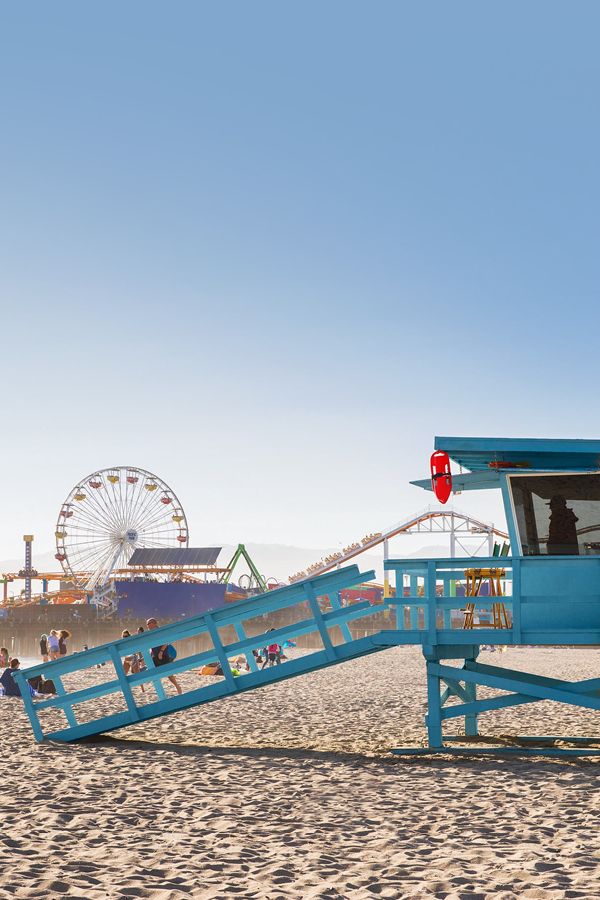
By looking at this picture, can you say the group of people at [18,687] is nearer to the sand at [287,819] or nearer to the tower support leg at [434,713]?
the sand at [287,819]

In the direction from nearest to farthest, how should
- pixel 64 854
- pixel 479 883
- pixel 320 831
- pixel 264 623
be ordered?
pixel 479 883 < pixel 64 854 < pixel 320 831 < pixel 264 623

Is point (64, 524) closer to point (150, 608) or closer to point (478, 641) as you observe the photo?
point (150, 608)

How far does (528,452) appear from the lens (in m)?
11.9

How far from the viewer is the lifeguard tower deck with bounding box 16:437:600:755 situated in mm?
11281

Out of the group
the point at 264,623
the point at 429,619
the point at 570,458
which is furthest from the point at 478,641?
the point at 264,623

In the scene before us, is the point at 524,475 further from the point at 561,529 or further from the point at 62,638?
the point at 62,638

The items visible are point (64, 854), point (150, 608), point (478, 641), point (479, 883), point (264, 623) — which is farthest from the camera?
point (150, 608)

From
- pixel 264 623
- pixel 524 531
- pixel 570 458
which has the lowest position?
pixel 264 623

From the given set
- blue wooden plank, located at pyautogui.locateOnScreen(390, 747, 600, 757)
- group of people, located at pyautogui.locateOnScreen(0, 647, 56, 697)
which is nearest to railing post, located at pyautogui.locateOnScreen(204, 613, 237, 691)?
blue wooden plank, located at pyautogui.locateOnScreen(390, 747, 600, 757)

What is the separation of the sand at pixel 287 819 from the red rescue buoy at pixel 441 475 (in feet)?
10.5

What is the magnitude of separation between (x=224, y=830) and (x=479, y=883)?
2353mm

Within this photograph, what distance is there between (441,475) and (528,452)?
1.12 metres

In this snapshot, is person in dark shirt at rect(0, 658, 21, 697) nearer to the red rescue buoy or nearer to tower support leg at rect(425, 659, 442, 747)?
tower support leg at rect(425, 659, 442, 747)

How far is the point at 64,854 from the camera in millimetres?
6797
